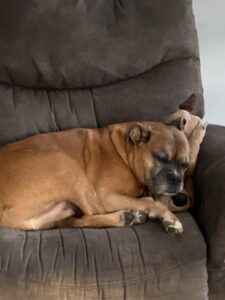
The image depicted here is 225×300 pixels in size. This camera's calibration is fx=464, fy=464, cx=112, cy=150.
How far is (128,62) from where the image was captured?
2.28 meters

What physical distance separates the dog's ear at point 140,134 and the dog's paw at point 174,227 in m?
0.42

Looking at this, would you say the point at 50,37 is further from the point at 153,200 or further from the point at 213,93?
the point at 213,93

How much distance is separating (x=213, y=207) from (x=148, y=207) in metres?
0.27

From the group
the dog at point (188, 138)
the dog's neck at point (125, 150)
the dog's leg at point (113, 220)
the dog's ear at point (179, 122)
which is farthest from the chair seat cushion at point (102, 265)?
the dog's ear at point (179, 122)

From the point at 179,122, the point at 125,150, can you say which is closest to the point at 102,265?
the point at 125,150

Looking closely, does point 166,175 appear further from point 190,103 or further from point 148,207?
point 190,103

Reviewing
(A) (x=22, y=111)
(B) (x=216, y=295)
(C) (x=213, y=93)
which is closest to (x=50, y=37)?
(A) (x=22, y=111)

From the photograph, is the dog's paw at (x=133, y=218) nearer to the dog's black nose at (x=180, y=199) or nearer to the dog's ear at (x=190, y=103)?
the dog's black nose at (x=180, y=199)

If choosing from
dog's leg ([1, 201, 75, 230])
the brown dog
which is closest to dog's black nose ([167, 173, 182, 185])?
the brown dog

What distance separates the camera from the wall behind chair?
2.70 m

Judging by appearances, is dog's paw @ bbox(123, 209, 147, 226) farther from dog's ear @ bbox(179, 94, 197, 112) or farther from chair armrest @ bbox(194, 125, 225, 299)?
dog's ear @ bbox(179, 94, 197, 112)

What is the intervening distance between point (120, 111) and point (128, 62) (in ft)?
0.80

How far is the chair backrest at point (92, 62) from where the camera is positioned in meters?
2.19

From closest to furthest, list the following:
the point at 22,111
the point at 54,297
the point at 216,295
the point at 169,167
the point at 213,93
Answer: the point at 54,297, the point at 216,295, the point at 169,167, the point at 22,111, the point at 213,93
